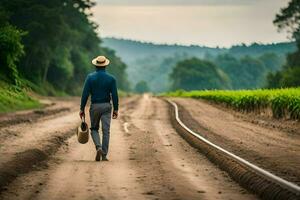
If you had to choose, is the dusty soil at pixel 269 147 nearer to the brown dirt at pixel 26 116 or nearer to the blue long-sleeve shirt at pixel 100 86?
the blue long-sleeve shirt at pixel 100 86

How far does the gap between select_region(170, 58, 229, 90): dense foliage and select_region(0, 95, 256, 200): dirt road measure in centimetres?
17717

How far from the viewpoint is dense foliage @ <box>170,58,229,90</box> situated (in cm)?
19200

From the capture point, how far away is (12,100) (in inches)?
1563

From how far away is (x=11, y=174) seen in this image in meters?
10.2

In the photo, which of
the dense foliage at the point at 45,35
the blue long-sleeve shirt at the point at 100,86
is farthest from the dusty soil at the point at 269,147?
the dense foliage at the point at 45,35

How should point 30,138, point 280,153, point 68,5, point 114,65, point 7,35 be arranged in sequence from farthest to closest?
1. point 114,65
2. point 68,5
3. point 7,35
4. point 30,138
5. point 280,153

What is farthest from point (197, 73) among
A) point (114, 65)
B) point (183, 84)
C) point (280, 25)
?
point (280, 25)

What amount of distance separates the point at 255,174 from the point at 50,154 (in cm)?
587

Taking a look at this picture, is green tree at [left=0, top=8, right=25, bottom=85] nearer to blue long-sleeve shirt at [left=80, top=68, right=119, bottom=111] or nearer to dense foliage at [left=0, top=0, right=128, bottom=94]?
dense foliage at [left=0, top=0, right=128, bottom=94]

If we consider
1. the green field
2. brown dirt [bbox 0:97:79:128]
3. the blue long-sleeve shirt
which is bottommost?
brown dirt [bbox 0:97:79:128]

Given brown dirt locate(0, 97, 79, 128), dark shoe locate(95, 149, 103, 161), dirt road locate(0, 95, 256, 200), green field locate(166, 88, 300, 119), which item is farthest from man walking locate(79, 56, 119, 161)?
green field locate(166, 88, 300, 119)

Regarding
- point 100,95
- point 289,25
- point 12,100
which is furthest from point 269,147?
point 289,25

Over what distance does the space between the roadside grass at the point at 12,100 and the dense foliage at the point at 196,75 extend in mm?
147082

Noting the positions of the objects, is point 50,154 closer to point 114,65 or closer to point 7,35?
point 7,35
